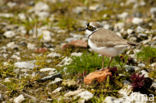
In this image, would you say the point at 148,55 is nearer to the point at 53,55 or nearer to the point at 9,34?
the point at 53,55

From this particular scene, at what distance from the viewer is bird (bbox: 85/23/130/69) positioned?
4.95 metres

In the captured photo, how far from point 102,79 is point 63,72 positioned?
112cm

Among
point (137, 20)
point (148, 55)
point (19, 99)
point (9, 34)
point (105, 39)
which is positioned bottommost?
point (19, 99)

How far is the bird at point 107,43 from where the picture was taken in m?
4.95

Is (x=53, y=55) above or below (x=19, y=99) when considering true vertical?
above

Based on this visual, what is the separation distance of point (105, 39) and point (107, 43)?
0.54 feet

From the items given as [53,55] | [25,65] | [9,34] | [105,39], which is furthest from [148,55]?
[9,34]

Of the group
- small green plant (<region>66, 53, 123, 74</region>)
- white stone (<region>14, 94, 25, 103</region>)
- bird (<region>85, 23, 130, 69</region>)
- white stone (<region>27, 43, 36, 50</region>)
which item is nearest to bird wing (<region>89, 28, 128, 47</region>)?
bird (<region>85, 23, 130, 69</region>)

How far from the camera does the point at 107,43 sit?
509 cm

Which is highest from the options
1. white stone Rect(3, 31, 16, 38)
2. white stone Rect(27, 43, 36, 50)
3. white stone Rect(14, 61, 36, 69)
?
white stone Rect(3, 31, 16, 38)

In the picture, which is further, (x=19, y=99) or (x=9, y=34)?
(x=9, y=34)

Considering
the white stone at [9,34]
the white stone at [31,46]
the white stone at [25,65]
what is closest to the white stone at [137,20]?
the white stone at [31,46]

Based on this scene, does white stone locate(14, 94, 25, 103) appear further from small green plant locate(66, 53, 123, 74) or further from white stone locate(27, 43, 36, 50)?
white stone locate(27, 43, 36, 50)

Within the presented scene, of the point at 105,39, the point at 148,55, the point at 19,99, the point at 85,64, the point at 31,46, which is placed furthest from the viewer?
the point at 31,46
